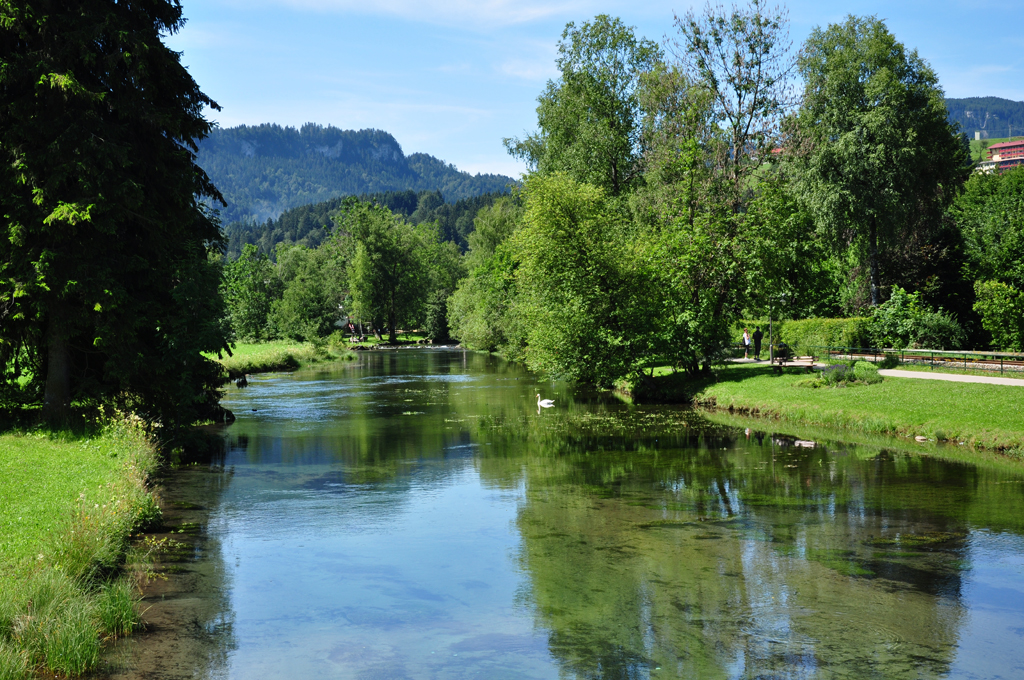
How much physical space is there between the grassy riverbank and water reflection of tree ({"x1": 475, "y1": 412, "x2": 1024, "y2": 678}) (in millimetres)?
5814

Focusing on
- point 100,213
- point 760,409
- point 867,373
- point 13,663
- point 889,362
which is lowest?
point 13,663

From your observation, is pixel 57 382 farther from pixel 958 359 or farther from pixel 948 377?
pixel 958 359

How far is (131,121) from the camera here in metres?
20.2

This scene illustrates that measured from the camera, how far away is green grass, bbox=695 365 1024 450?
21016 mm

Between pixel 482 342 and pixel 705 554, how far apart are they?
62.5 meters

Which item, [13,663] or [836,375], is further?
[836,375]

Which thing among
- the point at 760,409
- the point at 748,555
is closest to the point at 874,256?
the point at 760,409

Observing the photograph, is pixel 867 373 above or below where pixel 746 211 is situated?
below

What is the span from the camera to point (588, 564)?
511 inches

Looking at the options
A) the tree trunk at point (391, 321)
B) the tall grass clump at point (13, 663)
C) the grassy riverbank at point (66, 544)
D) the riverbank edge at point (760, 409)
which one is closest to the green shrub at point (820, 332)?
the riverbank edge at point (760, 409)

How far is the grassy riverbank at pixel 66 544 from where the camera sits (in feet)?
29.0

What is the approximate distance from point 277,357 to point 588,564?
50.9 meters

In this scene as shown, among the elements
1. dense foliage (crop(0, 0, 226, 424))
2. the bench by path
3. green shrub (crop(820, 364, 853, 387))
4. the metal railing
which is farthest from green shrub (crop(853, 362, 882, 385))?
dense foliage (crop(0, 0, 226, 424))

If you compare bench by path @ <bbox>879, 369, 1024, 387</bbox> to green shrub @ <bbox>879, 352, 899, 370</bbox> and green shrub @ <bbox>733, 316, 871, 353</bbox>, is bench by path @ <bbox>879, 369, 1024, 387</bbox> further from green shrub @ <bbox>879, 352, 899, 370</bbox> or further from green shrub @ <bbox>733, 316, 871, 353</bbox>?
green shrub @ <bbox>733, 316, 871, 353</bbox>
